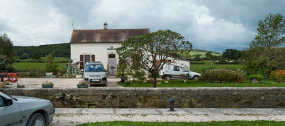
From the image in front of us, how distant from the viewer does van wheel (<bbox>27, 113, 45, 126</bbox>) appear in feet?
18.0

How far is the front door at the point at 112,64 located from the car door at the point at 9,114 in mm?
19168

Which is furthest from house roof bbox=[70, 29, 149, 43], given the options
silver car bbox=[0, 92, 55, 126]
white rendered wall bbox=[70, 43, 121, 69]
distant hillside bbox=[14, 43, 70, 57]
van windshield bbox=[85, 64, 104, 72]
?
silver car bbox=[0, 92, 55, 126]

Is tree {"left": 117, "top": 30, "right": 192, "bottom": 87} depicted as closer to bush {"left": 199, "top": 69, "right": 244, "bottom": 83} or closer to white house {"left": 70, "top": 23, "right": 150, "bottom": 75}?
bush {"left": 199, "top": 69, "right": 244, "bottom": 83}

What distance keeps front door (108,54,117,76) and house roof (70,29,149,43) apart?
1868 millimetres

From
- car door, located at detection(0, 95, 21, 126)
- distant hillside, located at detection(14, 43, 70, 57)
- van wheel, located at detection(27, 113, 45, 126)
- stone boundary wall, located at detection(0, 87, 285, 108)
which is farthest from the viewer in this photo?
distant hillside, located at detection(14, 43, 70, 57)

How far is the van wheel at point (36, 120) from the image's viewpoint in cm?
550

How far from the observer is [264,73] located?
78.3 ft

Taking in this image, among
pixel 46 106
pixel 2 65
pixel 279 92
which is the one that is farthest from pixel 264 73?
pixel 2 65

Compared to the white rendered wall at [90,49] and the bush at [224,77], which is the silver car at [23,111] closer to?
the bush at [224,77]

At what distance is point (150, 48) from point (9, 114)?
12.7 metres

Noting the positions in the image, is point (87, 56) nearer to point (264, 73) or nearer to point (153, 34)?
point (153, 34)

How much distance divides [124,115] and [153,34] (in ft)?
31.7

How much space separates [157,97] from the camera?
32.1ft

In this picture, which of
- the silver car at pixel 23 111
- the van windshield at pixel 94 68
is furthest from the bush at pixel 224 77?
the silver car at pixel 23 111
